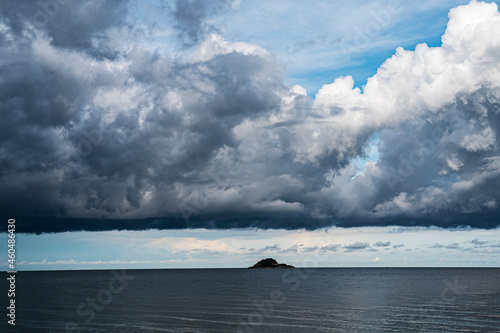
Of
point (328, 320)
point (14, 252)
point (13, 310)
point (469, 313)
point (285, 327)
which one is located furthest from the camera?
point (13, 310)

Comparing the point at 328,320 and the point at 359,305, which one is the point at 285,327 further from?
the point at 359,305

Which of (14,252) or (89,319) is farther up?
(14,252)

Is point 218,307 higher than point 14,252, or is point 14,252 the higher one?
point 14,252

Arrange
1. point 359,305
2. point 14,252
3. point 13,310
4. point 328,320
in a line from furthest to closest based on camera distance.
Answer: point 359,305, point 13,310, point 328,320, point 14,252

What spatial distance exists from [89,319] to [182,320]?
635 inches

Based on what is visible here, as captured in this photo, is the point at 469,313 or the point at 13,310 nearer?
the point at 469,313

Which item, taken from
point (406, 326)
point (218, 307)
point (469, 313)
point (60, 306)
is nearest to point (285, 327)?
point (406, 326)

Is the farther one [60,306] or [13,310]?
[60,306]

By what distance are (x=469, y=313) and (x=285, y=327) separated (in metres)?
38.1

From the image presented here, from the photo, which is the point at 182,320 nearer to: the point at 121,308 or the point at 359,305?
the point at 121,308

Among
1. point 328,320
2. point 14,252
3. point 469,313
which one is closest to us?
point 14,252

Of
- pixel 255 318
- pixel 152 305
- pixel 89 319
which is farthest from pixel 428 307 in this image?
pixel 89 319

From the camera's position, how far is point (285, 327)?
213 feet

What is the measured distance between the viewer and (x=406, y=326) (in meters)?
65.4
